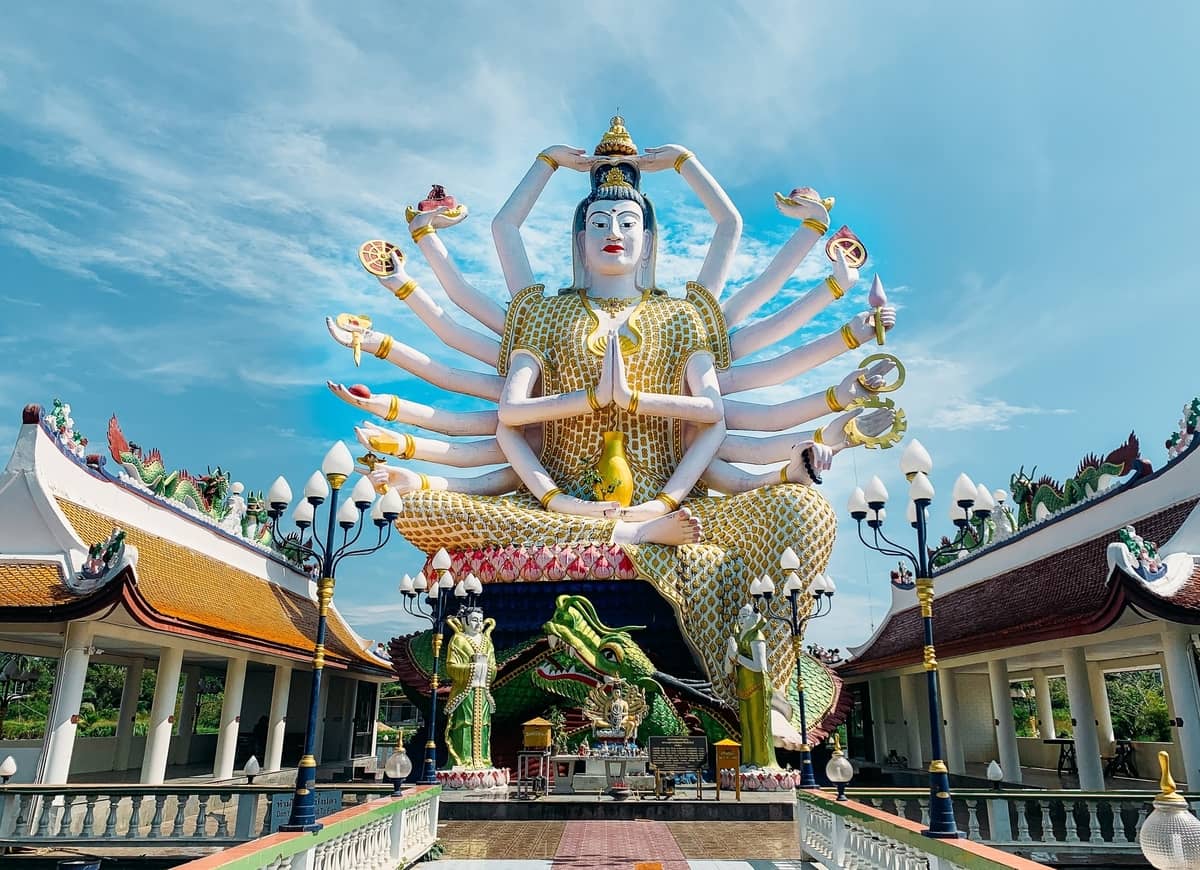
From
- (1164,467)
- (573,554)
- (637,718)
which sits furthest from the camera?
(573,554)

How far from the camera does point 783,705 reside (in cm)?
1508

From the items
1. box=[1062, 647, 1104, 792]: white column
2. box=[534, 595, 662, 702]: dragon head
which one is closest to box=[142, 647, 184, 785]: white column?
box=[534, 595, 662, 702]: dragon head

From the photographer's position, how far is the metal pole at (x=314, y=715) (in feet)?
20.5

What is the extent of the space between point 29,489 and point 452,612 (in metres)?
7.58

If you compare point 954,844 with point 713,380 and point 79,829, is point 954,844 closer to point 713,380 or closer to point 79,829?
point 79,829

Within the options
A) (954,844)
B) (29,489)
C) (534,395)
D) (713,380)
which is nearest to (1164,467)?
(713,380)

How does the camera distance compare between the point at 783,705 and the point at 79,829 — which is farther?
the point at 783,705

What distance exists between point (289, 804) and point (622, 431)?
438 inches

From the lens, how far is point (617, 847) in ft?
29.9

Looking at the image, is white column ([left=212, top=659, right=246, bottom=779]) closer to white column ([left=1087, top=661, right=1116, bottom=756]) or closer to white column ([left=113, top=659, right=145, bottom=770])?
white column ([left=113, top=659, right=145, bottom=770])

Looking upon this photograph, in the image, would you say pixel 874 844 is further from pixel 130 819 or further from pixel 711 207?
pixel 711 207

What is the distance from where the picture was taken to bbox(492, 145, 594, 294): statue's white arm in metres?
21.4

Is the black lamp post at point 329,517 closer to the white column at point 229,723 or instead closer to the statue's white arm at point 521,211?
the white column at point 229,723

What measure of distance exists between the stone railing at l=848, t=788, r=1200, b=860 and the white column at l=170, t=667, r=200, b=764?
15.3m
